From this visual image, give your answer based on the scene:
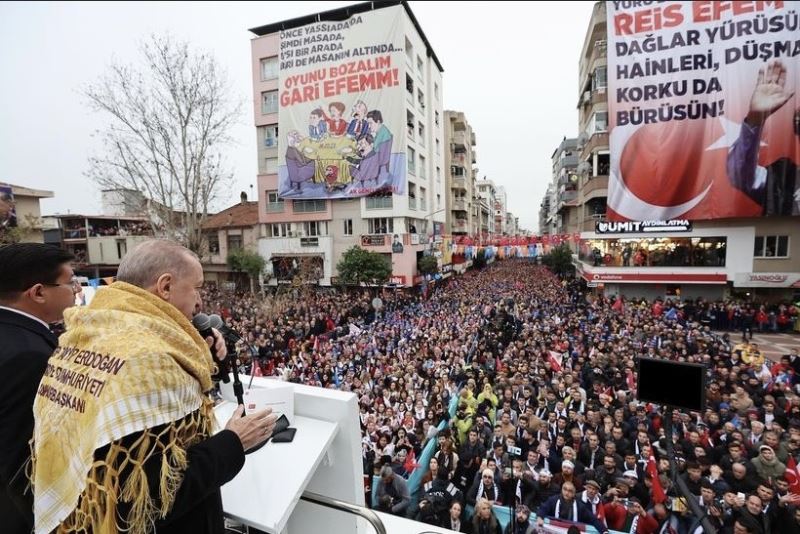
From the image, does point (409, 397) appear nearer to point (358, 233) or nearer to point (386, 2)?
point (358, 233)

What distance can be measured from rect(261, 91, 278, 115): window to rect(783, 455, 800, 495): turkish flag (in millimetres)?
28974

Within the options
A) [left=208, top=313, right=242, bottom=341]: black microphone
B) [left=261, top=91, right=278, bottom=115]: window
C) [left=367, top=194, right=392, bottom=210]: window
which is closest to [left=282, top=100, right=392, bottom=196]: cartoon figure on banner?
[left=367, top=194, right=392, bottom=210]: window

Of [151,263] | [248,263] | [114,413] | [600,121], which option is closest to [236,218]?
[248,263]

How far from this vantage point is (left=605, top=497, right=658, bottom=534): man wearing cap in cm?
418

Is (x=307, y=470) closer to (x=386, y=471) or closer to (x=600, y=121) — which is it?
(x=386, y=471)

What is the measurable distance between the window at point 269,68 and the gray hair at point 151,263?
29.8 meters

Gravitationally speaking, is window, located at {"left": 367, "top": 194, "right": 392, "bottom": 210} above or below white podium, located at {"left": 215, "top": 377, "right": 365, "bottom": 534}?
above

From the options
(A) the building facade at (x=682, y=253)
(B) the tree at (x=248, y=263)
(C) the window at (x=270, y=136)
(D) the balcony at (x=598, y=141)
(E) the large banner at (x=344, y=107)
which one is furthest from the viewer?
(C) the window at (x=270, y=136)

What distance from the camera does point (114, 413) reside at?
1147mm

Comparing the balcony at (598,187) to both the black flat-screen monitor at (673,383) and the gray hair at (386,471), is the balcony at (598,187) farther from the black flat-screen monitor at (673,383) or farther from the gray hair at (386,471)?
the gray hair at (386,471)

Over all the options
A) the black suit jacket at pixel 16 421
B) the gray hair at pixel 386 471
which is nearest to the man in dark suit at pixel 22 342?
the black suit jacket at pixel 16 421

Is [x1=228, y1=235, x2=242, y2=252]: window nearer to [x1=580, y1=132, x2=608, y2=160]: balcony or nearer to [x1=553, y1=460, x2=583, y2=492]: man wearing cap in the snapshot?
[x1=580, y1=132, x2=608, y2=160]: balcony

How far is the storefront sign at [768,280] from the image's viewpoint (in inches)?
724

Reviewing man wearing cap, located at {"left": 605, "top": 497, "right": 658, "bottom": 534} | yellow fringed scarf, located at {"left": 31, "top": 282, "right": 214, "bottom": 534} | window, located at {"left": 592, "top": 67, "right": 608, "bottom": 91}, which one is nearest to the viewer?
yellow fringed scarf, located at {"left": 31, "top": 282, "right": 214, "bottom": 534}
